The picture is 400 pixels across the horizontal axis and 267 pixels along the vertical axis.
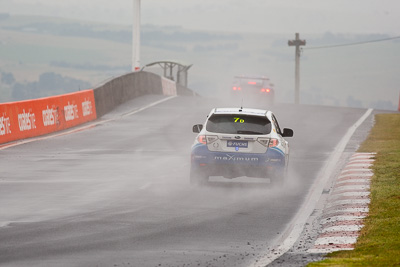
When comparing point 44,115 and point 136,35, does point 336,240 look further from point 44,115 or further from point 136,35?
point 136,35

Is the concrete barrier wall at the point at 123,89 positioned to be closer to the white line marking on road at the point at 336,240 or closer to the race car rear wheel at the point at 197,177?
the race car rear wheel at the point at 197,177

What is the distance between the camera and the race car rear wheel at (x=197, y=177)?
17.8 metres

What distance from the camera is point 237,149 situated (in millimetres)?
17688

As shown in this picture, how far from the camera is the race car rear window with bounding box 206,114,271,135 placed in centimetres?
1777

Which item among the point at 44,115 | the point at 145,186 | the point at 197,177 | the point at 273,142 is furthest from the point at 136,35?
the point at 273,142

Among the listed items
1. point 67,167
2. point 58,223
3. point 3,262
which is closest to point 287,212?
point 58,223

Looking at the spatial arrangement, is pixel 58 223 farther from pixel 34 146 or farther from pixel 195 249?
pixel 34 146

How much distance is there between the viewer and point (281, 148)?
18.0 meters

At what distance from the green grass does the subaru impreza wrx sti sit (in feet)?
6.22

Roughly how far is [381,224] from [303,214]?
209cm

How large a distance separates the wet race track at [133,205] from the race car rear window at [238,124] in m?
1.06

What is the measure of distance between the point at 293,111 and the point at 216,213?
25871 millimetres

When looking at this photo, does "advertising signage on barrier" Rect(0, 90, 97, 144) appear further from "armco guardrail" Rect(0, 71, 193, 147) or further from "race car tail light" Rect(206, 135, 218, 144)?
"race car tail light" Rect(206, 135, 218, 144)

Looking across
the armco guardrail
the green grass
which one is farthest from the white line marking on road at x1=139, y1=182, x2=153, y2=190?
the armco guardrail
